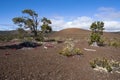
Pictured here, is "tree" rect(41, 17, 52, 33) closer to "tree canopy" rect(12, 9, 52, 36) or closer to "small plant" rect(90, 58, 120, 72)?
"tree canopy" rect(12, 9, 52, 36)

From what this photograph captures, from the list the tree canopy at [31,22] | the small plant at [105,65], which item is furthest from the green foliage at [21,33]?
the small plant at [105,65]

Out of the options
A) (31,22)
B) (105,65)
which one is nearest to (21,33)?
(31,22)

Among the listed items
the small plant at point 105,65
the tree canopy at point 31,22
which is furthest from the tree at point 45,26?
the small plant at point 105,65

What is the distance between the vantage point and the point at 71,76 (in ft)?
41.5

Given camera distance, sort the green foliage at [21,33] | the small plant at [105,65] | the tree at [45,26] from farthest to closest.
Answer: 1. the green foliage at [21,33]
2. the tree at [45,26]
3. the small plant at [105,65]

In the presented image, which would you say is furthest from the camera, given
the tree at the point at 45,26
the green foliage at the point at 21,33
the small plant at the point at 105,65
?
the green foliage at the point at 21,33

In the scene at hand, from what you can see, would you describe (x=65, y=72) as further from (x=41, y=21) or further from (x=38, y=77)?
(x=41, y=21)

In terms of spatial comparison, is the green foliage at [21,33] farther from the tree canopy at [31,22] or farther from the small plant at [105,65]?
the small plant at [105,65]

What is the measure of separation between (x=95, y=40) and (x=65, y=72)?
2049 cm

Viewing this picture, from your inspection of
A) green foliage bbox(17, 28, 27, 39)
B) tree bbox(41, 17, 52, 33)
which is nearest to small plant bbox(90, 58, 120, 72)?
tree bbox(41, 17, 52, 33)

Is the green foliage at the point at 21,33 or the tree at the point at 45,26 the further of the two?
the green foliage at the point at 21,33

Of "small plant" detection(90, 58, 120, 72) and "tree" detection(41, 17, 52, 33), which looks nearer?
"small plant" detection(90, 58, 120, 72)

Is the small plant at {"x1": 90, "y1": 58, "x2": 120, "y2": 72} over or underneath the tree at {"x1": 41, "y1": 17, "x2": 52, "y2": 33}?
underneath

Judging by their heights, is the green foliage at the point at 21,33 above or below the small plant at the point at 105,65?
above
